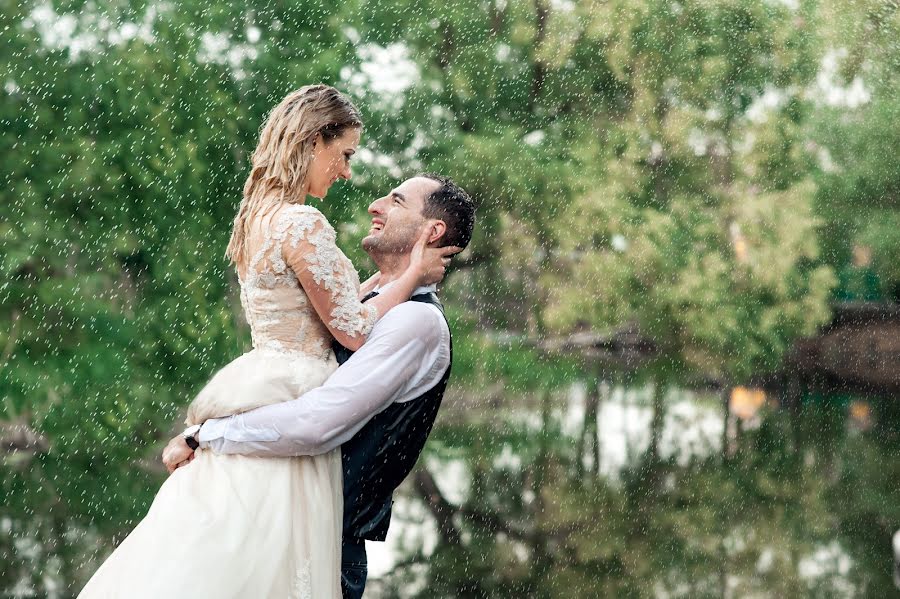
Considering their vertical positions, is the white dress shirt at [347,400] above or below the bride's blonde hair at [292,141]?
below

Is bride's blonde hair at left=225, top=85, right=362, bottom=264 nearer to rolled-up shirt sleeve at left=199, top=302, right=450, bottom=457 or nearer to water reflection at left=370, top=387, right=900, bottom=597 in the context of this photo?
rolled-up shirt sleeve at left=199, top=302, right=450, bottom=457

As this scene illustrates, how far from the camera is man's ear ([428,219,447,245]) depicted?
7.38 feet

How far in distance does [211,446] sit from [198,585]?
267mm

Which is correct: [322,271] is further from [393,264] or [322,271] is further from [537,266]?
[537,266]

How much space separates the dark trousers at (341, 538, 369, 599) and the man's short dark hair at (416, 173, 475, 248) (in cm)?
64

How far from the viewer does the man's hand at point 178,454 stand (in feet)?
6.81

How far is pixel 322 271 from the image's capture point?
201 cm

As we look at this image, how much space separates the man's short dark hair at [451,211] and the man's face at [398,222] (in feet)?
0.05

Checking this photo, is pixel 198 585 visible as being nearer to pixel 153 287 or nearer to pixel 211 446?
pixel 211 446

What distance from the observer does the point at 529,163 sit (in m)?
11.1

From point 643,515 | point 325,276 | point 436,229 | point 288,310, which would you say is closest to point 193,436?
point 288,310

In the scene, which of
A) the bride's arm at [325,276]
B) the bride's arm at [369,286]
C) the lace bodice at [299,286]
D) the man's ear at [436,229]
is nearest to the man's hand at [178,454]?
the lace bodice at [299,286]

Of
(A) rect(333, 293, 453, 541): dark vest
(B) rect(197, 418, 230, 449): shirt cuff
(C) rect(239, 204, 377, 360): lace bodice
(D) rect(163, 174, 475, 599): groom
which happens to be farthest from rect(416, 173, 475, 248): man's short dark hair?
(B) rect(197, 418, 230, 449): shirt cuff

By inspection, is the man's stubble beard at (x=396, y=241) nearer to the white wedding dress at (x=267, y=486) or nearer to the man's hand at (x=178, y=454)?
the white wedding dress at (x=267, y=486)
